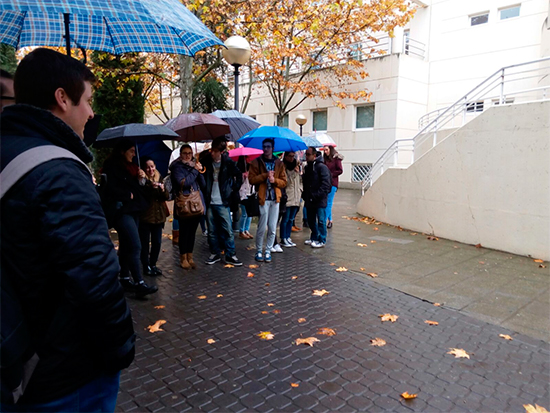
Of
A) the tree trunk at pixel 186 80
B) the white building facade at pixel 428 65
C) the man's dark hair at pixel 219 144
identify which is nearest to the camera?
the man's dark hair at pixel 219 144

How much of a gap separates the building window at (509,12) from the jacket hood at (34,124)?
19.8 meters

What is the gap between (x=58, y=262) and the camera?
1.29m

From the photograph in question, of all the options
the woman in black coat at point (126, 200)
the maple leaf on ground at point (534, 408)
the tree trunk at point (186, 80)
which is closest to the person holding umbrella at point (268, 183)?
the woman in black coat at point (126, 200)

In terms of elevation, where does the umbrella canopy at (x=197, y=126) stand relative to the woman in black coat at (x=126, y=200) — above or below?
above

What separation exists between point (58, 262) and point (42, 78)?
680 millimetres

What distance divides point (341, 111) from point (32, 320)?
19.7 meters

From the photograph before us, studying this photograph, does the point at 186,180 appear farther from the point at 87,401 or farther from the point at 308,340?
the point at 87,401

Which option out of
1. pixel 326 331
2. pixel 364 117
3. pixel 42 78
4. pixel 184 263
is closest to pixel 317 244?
pixel 184 263

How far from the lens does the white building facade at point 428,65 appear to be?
16.2m

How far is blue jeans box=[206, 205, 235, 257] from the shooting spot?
6301 mm

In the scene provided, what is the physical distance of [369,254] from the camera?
728 cm

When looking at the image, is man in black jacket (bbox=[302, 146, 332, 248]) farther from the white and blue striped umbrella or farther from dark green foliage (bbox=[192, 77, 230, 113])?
dark green foliage (bbox=[192, 77, 230, 113])

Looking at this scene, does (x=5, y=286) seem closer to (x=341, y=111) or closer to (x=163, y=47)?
(x=163, y=47)

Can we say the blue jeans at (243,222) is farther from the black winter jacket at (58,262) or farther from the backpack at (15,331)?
the backpack at (15,331)
